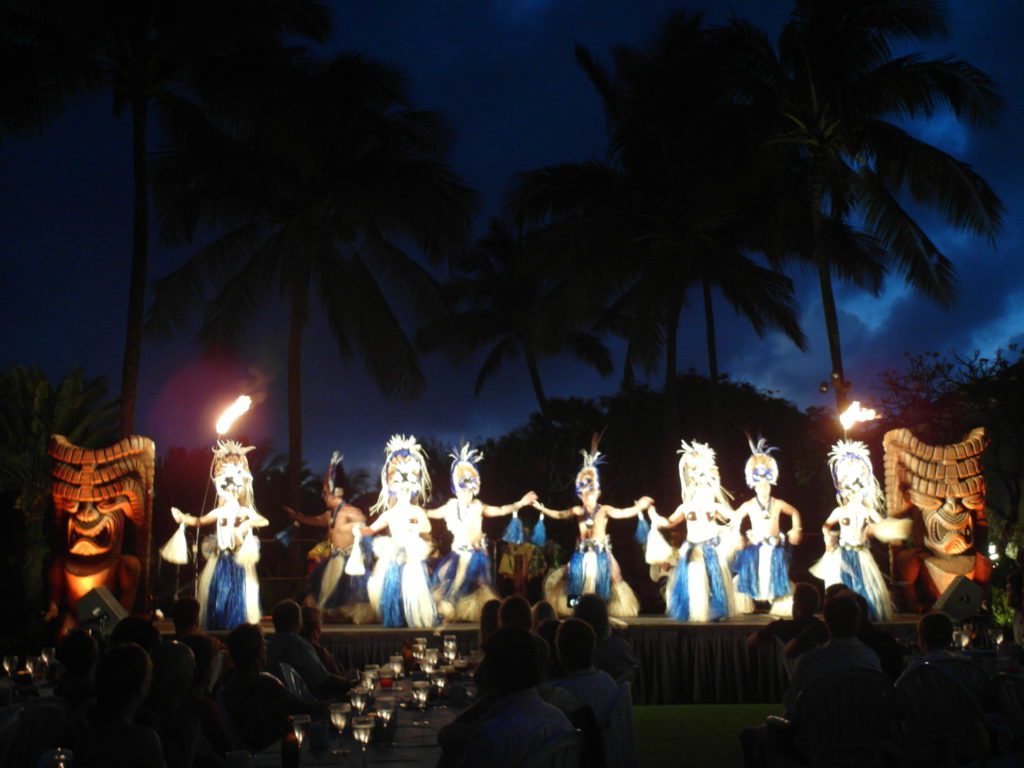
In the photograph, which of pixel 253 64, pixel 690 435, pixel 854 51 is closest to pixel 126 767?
pixel 253 64

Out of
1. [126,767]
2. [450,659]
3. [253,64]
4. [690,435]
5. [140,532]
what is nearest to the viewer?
[126,767]

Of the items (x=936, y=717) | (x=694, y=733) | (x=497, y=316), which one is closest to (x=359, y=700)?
(x=936, y=717)

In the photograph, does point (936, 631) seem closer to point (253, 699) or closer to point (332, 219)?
point (253, 699)

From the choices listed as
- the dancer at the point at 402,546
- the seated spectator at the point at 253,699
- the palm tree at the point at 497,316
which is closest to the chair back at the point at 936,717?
the seated spectator at the point at 253,699

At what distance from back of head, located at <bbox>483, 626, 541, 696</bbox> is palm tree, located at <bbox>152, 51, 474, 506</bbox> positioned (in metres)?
10.4

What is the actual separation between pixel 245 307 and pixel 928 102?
28.9ft

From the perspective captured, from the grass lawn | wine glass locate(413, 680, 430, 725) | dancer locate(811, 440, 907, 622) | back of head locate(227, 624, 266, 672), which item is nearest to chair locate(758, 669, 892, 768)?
wine glass locate(413, 680, 430, 725)

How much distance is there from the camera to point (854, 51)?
37.8ft

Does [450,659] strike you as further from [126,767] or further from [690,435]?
[690,435]

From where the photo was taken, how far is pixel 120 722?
2.66 metres

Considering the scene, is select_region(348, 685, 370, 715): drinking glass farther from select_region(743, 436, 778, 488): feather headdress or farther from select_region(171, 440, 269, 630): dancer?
select_region(743, 436, 778, 488): feather headdress

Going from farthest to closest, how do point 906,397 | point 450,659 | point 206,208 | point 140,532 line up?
point 906,397, point 206,208, point 140,532, point 450,659

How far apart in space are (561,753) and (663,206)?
12513 mm

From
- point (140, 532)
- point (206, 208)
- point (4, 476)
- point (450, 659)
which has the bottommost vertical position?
point (450, 659)
